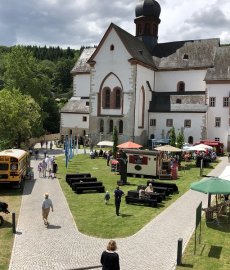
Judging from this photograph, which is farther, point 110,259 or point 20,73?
point 20,73

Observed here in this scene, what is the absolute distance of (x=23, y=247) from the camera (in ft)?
40.0

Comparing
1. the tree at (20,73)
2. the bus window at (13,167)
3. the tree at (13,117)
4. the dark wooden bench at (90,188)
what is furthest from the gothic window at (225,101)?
the bus window at (13,167)

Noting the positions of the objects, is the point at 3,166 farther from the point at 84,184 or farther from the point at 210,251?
the point at 210,251

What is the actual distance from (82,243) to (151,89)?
44.1 metres

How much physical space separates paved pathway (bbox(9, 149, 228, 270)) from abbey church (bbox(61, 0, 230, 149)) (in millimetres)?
32896

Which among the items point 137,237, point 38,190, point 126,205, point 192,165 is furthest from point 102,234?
point 192,165

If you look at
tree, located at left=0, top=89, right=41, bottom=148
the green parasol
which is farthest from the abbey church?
the green parasol

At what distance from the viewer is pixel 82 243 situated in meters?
12.6

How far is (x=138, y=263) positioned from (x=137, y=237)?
2459 millimetres

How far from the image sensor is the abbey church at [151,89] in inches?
1925

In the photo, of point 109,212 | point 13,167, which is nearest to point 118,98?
point 13,167

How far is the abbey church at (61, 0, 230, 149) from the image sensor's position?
4891cm

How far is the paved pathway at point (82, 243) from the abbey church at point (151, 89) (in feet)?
108

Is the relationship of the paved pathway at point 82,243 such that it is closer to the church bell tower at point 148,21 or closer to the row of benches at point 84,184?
the row of benches at point 84,184
